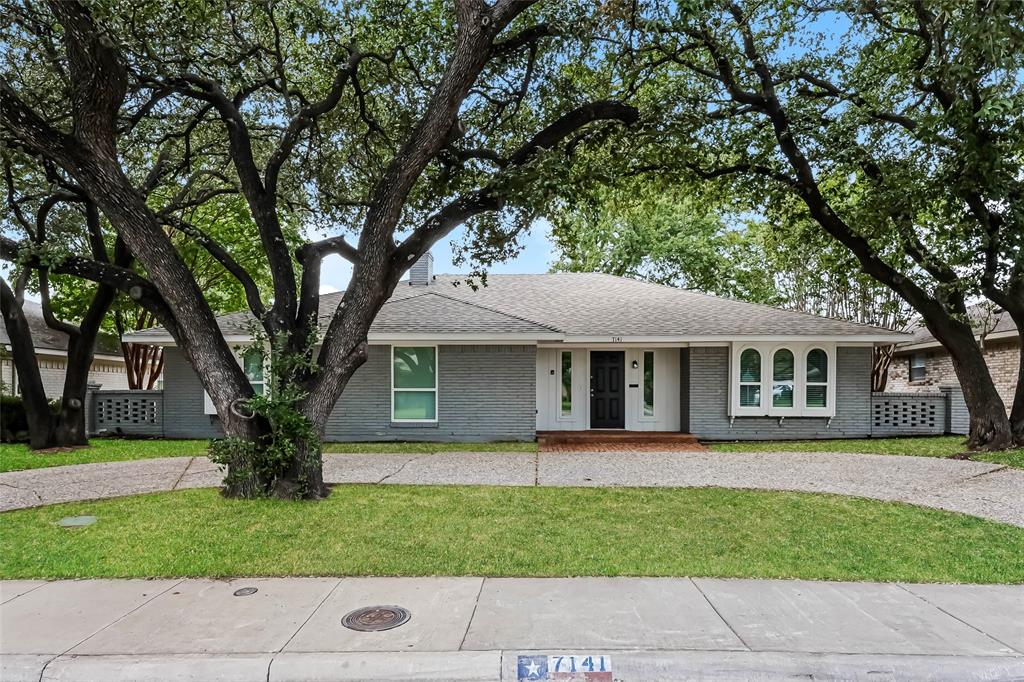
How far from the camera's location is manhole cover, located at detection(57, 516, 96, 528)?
22.7 ft

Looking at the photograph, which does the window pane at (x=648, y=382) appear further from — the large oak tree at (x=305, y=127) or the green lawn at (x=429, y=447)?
the large oak tree at (x=305, y=127)

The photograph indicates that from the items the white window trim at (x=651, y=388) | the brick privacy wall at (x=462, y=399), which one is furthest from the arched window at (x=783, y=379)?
the brick privacy wall at (x=462, y=399)

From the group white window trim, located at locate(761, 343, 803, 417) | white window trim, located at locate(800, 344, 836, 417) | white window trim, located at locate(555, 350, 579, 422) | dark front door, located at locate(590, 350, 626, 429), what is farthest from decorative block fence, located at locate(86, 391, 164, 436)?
white window trim, located at locate(800, 344, 836, 417)

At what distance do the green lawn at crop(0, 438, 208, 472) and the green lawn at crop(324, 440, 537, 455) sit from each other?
9.08 ft

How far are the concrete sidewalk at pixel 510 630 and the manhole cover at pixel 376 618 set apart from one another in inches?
2.6

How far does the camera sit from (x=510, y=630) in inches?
163

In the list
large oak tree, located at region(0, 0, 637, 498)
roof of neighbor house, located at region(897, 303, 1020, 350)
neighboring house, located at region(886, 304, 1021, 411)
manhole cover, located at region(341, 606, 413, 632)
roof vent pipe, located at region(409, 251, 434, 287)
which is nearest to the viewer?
manhole cover, located at region(341, 606, 413, 632)

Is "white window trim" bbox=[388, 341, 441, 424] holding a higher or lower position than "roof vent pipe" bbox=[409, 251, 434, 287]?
lower

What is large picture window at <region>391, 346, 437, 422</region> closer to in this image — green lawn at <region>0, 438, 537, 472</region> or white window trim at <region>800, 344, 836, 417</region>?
green lawn at <region>0, 438, 537, 472</region>

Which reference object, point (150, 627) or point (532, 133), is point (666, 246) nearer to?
point (532, 133)

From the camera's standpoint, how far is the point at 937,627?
166 inches

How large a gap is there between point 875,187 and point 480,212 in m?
7.24

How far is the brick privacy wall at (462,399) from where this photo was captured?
46.0 ft

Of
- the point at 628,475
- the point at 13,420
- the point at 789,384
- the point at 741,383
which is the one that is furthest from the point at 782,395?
the point at 13,420
